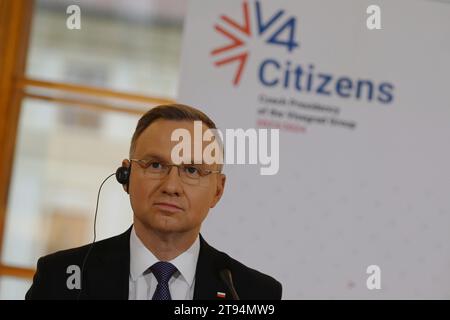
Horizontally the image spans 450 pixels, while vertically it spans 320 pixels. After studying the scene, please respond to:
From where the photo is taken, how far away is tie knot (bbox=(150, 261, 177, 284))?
2.55 m

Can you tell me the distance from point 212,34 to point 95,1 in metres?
0.74

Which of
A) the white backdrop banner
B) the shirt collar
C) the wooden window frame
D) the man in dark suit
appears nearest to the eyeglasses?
the man in dark suit

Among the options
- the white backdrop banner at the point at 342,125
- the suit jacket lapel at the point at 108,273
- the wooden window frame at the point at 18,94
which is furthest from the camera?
the wooden window frame at the point at 18,94

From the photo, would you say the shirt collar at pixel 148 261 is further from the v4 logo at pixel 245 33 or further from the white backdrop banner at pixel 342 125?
the v4 logo at pixel 245 33

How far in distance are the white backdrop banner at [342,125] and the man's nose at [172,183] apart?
79cm

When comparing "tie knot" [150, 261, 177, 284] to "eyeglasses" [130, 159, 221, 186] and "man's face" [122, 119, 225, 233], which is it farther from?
"eyeglasses" [130, 159, 221, 186]

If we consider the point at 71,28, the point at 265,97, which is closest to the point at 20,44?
the point at 71,28

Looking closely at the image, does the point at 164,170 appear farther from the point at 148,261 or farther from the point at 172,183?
the point at 148,261

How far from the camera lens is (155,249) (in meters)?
2.59

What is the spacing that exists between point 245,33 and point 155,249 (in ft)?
4.07

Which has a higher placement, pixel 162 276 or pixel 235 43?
pixel 235 43

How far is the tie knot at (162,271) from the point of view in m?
2.55

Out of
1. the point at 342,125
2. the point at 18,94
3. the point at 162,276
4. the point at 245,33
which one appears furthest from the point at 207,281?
the point at 18,94

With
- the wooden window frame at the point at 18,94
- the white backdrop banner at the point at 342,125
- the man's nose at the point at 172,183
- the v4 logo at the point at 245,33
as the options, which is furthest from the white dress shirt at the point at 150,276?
the wooden window frame at the point at 18,94
